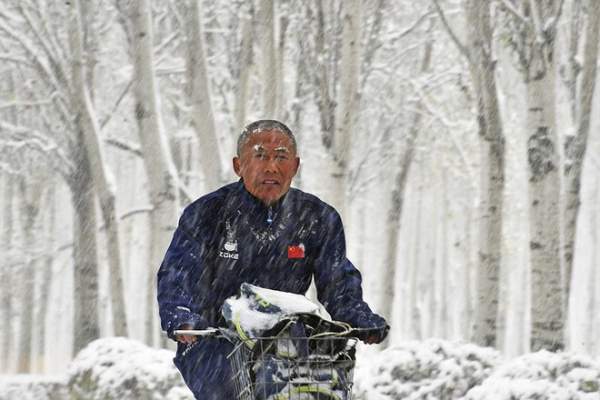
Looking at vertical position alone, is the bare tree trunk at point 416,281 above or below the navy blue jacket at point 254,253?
below

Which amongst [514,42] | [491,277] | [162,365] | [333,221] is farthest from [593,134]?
[333,221]

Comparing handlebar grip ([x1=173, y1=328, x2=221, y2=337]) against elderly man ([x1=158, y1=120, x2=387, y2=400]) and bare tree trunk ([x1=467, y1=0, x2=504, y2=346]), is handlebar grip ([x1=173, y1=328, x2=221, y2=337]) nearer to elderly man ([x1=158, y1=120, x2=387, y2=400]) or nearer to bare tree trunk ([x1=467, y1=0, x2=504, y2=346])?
elderly man ([x1=158, y1=120, x2=387, y2=400])

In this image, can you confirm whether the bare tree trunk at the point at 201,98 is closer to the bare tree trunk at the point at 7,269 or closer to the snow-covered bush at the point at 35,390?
the snow-covered bush at the point at 35,390

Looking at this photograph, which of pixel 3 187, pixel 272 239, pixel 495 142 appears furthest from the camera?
pixel 3 187

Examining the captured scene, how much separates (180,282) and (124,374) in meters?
7.80

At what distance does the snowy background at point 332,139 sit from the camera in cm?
1148

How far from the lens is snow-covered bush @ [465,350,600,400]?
29.2 ft

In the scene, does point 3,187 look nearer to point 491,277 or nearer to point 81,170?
point 81,170

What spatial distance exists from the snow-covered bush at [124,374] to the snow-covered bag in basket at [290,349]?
7.09m

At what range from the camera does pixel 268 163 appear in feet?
14.3

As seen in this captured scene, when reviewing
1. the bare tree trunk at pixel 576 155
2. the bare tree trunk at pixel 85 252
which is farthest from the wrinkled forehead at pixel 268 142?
the bare tree trunk at pixel 85 252

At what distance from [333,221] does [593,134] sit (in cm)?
2497

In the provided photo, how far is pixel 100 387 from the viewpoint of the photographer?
1188 centimetres

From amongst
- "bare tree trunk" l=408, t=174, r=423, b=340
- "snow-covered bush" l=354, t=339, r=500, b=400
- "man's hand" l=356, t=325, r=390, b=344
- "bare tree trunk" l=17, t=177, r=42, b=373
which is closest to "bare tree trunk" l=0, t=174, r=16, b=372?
"bare tree trunk" l=17, t=177, r=42, b=373
